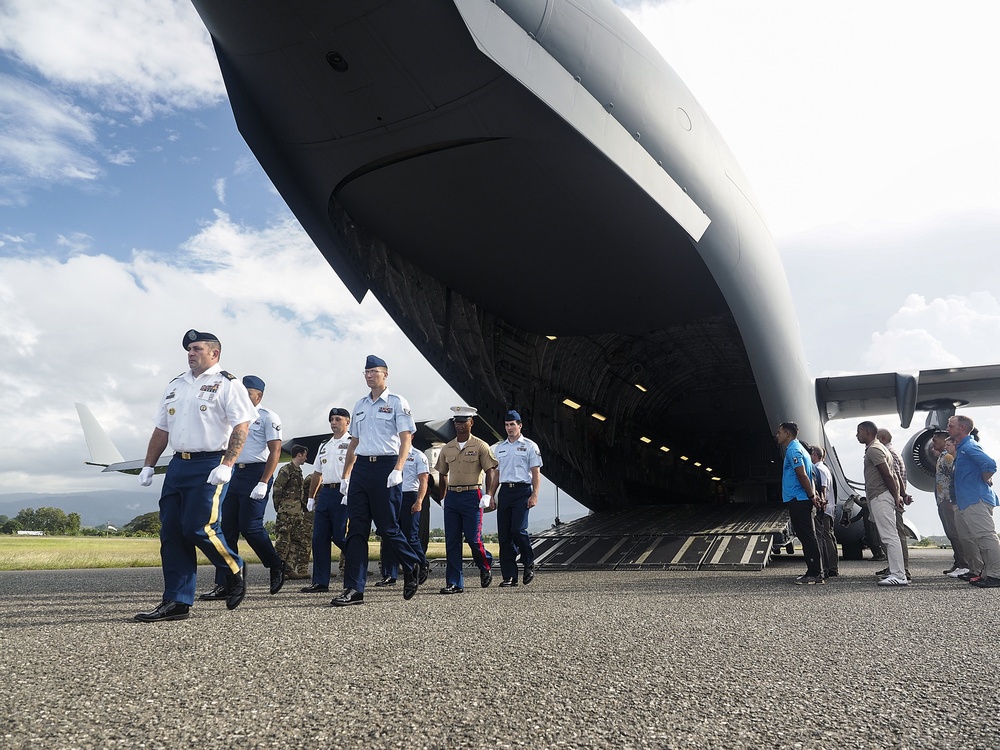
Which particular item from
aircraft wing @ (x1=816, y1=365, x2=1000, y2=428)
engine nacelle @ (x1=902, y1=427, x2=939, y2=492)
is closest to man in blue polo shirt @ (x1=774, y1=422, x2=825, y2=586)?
aircraft wing @ (x1=816, y1=365, x2=1000, y2=428)

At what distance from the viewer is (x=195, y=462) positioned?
13.2ft

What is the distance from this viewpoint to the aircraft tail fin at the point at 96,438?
21.5m

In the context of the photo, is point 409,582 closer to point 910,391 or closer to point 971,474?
point 971,474

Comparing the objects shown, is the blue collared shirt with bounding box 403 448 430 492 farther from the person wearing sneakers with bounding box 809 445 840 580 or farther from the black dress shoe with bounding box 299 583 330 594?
the person wearing sneakers with bounding box 809 445 840 580

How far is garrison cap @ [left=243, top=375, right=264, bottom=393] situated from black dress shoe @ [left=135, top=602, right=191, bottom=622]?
8.37 feet

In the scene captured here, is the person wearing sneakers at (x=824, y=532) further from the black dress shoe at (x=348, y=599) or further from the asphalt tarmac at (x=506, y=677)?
the black dress shoe at (x=348, y=599)

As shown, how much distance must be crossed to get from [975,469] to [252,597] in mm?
6394

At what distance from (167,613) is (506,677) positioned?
237cm

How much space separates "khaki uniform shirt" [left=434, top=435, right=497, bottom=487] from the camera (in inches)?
250

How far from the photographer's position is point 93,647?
2947 mm

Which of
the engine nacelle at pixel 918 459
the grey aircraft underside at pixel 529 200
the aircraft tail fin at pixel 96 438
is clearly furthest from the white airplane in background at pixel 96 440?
the engine nacelle at pixel 918 459

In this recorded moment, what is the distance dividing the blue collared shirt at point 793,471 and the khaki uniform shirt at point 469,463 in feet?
9.50

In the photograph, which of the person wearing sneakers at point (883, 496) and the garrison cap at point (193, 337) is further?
the person wearing sneakers at point (883, 496)

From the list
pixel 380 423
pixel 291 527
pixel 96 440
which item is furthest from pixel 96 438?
pixel 380 423
